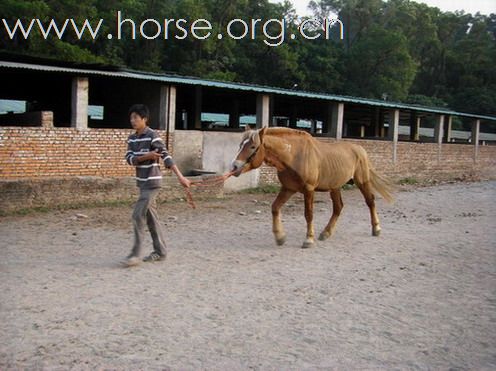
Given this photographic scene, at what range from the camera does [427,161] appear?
66.4 ft

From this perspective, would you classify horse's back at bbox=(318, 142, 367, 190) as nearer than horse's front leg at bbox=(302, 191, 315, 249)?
No

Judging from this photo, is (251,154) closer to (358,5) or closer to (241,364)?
(241,364)

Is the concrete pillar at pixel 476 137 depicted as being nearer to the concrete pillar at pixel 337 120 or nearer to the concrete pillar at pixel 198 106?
the concrete pillar at pixel 337 120

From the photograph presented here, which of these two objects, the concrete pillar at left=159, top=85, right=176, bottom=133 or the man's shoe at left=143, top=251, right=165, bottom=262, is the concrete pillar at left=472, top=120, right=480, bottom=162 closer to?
the concrete pillar at left=159, top=85, right=176, bottom=133

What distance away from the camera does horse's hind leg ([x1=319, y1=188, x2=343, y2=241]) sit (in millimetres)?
7453

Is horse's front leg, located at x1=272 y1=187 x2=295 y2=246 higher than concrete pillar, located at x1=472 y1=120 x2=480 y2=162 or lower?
lower

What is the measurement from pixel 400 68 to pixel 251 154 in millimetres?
43486

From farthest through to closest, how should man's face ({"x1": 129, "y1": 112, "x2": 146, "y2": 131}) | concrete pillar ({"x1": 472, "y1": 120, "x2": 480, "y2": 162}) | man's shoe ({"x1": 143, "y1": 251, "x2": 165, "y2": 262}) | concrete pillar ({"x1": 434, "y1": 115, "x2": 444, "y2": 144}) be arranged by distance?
concrete pillar ({"x1": 472, "y1": 120, "x2": 480, "y2": 162})
concrete pillar ({"x1": 434, "y1": 115, "x2": 444, "y2": 144})
man's shoe ({"x1": 143, "y1": 251, "x2": 165, "y2": 262})
man's face ({"x1": 129, "y1": 112, "x2": 146, "y2": 131})

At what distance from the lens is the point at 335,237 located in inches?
303

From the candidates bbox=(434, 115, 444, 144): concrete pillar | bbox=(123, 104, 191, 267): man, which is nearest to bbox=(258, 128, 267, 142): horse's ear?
bbox=(123, 104, 191, 267): man

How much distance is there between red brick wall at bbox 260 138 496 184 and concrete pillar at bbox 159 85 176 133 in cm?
310

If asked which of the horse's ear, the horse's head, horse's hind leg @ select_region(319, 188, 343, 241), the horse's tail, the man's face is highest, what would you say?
the man's face

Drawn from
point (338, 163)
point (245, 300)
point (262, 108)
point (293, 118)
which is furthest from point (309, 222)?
point (293, 118)

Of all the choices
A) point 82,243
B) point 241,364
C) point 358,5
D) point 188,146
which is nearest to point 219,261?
point 82,243
